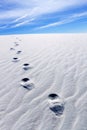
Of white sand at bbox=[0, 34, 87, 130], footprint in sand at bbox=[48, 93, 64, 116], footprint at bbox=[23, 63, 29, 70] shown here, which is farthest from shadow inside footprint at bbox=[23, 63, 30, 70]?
footprint in sand at bbox=[48, 93, 64, 116]

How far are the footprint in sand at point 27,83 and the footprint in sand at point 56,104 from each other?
0.57 m

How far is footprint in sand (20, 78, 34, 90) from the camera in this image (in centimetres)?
408

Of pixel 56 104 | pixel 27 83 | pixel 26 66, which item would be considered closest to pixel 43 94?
pixel 56 104

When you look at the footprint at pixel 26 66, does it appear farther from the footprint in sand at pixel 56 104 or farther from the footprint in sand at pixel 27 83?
the footprint in sand at pixel 56 104

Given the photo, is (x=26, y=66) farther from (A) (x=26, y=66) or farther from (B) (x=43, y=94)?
(B) (x=43, y=94)

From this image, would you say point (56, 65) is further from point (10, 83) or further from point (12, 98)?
point (12, 98)

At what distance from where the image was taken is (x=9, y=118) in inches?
122

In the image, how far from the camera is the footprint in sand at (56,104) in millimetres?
3217

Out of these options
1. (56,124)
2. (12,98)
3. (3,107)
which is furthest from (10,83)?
(56,124)

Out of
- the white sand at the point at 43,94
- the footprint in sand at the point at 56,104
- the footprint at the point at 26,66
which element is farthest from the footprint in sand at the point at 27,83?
the footprint at the point at 26,66

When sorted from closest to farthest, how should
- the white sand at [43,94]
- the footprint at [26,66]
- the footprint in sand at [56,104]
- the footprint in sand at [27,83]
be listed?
the white sand at [43,94], the footprint in sand at [56,104], the footprint in sand at [27,83], the footprint at [26,66]

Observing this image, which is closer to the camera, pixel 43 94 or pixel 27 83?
pixel 43 94

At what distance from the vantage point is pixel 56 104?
3.36 m

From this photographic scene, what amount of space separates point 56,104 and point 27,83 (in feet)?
3.55
